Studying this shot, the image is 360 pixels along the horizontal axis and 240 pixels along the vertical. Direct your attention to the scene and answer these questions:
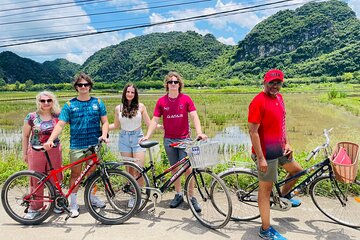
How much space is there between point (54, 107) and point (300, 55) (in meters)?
100

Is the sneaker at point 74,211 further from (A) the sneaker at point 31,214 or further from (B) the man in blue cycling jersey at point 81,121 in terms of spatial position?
(A) the sneaker at point 31,214

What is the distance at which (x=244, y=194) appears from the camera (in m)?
3.32

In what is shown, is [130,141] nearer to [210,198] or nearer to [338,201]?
[210,198]

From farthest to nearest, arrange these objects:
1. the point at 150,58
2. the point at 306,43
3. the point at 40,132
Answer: the point at 150,58 < the point at 306,43 < the point at 40,132

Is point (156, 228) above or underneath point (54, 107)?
underneath

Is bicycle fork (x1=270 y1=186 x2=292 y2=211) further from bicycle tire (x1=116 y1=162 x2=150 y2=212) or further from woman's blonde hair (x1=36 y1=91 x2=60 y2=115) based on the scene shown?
woman's blonde hair (x1=36 y1=91 x2=60 y2=115)

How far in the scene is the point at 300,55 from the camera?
3666 inches

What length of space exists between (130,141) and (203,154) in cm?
105

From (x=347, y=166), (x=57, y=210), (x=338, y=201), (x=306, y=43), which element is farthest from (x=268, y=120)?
(x=306, y=43)

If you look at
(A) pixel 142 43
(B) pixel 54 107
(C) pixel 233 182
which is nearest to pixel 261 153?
(C) pixel 233 182

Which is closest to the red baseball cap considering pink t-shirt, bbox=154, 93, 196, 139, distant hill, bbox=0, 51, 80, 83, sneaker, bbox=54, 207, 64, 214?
pink t-shirt, bbox=154, 93, 196, 139

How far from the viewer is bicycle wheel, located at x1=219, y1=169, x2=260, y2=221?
3.26 m

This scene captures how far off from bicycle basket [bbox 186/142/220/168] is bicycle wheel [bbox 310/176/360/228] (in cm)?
117

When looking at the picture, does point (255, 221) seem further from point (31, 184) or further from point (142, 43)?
point (142, 43)
